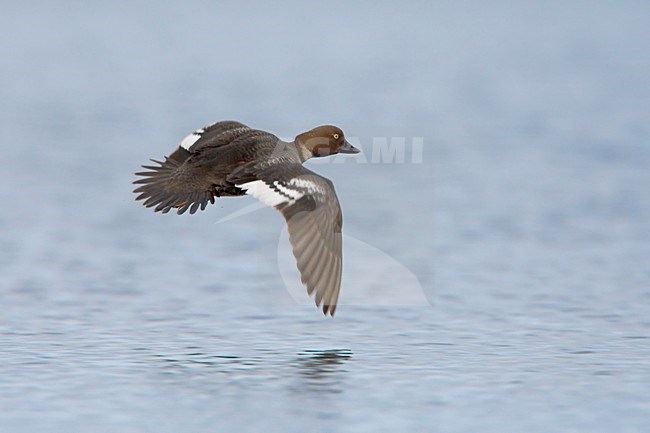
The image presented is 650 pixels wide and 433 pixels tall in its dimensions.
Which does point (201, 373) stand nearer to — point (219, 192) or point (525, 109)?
point (219, 192)

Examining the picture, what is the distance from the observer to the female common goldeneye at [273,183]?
273 inches

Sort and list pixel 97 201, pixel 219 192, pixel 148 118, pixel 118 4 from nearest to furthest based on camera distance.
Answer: pixel 219 192 → pixel 97 201 → pixel 148 118 → pixel 118 4

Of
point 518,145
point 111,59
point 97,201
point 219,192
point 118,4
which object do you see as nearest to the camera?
point 219,192

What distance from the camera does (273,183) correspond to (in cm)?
747

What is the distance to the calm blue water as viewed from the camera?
667 cm

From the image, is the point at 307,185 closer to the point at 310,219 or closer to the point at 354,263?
the point at 310,219

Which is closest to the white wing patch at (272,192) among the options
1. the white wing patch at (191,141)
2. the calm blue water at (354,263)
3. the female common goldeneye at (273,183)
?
the female common goldeneye at (273,183)

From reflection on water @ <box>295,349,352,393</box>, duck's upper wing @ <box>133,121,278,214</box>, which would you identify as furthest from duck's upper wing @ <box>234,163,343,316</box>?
reflection on water @ <box>295,349,352,393</box>

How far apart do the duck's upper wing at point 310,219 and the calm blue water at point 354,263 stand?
58 centimetres

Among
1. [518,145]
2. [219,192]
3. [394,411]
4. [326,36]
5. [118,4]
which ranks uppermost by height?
[118,4]

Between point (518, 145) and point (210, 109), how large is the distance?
552cm

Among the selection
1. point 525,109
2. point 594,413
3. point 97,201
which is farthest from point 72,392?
point 525,109

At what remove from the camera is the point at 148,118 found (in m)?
20.0

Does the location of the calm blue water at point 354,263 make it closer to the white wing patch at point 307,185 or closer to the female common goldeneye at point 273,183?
the female common goldeneye at point 273,183
